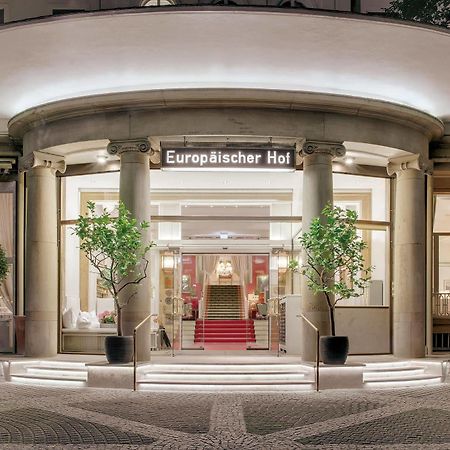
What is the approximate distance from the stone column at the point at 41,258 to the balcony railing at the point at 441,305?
8.37 meters

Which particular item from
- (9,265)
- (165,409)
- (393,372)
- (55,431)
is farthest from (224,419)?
(9,265)

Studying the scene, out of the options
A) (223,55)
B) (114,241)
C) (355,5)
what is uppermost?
(355,5)

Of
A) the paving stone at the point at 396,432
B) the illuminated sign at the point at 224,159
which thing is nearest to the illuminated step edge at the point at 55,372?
the illuminated sign at the point at 224,159

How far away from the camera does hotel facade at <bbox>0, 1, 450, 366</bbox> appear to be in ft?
45.1

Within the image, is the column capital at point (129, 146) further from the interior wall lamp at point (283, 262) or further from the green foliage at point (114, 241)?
the interior wall lamp at point (283, 262)

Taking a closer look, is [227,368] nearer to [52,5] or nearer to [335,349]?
[335,349]

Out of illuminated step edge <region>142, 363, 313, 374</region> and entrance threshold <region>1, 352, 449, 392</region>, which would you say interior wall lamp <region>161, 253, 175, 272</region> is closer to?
entrance threshold <region>1, 352, 449, 392</region>

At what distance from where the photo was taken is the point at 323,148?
15.8m

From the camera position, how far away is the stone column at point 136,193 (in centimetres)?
1555

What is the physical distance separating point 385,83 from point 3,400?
8715 mm

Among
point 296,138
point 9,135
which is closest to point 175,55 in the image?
point 296,138

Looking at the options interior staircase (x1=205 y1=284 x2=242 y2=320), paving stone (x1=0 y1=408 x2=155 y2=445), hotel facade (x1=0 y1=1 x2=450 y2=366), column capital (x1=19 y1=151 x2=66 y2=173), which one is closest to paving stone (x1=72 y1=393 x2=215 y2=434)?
paving stone (x1=0 y1=408 x2=155 y2=445)

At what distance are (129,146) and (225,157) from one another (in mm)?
1778

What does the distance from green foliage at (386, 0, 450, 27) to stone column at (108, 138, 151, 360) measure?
452 inches
